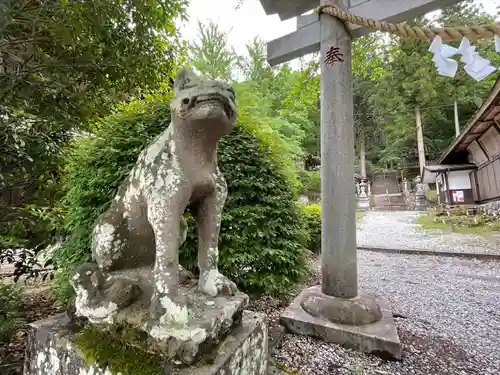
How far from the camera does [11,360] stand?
5.63ft

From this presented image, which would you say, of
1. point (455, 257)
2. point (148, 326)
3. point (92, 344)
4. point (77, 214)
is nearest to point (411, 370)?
point (148, 326)

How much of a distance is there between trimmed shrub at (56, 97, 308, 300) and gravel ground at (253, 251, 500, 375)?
23.9 inches

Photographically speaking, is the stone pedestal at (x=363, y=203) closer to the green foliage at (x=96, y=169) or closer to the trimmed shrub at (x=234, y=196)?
the trimmed shrub at (x=234, y=196)

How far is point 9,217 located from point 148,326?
1868 mm

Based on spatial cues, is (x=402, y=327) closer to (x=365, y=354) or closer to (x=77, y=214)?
(x=365, y=354)

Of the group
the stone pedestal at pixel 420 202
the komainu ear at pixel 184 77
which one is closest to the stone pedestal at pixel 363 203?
the stone pedestal at pixel 420 202

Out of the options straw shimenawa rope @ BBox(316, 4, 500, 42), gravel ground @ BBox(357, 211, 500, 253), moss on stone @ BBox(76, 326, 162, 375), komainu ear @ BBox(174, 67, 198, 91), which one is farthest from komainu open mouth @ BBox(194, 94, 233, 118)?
gravel ground @ BBox(357, 211, 500, 253)

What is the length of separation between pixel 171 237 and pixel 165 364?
0.45 m

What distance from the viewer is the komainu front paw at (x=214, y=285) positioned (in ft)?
4.24

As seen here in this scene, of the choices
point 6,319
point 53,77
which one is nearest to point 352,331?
point 6,319

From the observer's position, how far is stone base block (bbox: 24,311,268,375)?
1.02 m

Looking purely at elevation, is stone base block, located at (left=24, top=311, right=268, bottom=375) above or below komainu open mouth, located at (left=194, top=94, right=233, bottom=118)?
below

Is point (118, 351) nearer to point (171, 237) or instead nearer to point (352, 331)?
point (171, 237)

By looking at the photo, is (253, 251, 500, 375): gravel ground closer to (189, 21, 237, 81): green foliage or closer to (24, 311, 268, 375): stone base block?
(24, 311, 268, 375): stone base block
